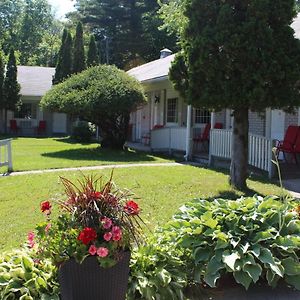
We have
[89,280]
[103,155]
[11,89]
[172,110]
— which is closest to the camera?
[89,280]

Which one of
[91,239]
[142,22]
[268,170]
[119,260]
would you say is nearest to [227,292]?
[119,260]

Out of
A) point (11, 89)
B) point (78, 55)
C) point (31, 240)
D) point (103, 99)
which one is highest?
point (78, 55)

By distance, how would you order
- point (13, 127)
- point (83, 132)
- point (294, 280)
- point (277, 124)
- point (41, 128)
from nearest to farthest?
1. point (294, 280)
2. point (277, 124)
3. point (83, 132)
4. point (13, 127)
5. point (41, 128)

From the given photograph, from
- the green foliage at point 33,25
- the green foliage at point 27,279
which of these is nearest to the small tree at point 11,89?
the green foliage at point 27,279

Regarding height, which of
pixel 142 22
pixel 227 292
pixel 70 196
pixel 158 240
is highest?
pixel 142 22

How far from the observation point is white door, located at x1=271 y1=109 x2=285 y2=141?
14.5 meters

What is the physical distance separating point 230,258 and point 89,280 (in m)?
1.28

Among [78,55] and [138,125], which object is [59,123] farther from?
[138,125]

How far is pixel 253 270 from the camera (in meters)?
4.04

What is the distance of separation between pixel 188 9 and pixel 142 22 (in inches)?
1433

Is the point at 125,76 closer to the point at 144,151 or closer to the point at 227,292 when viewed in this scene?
the point at 144,151

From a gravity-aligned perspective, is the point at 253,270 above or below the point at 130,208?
below

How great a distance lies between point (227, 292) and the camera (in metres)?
4.32

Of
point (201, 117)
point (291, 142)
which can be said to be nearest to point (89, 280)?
point (291, 142)
